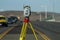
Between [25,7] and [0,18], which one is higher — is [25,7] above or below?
above

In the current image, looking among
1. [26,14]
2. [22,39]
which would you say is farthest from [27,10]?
[22,39]

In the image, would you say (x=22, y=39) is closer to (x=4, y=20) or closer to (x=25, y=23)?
(x=25, y=23)

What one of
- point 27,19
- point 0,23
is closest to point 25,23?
point 27,19

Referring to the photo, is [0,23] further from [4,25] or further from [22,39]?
[22,39]

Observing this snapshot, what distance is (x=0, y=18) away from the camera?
5175cm

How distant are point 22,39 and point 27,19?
102cm

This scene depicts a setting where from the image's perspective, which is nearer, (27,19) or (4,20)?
(27,19)

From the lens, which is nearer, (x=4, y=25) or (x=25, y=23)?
(x=25, y=23)

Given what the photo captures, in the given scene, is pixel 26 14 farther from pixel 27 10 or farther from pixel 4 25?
pixel 4 25

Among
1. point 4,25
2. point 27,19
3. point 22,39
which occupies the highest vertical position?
point 27,19

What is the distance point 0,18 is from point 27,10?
37716 millimetres

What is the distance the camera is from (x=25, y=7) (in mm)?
14648

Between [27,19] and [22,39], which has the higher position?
[27,19]

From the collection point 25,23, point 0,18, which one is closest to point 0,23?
point 0,18
